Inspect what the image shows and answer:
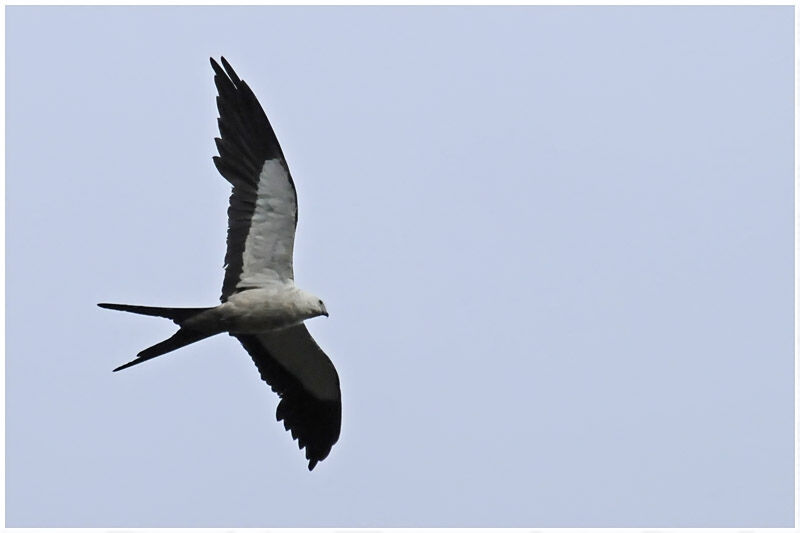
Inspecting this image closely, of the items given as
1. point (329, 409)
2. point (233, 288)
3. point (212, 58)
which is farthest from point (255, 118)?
point (329, 409)

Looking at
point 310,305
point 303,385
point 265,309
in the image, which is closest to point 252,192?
point 265,309

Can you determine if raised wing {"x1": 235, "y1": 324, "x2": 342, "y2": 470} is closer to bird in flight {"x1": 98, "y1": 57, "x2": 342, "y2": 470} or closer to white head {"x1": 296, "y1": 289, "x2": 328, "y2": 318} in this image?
bird in flight {"x1": 98, "y1": 57, "x2": 342, "y2": 470}

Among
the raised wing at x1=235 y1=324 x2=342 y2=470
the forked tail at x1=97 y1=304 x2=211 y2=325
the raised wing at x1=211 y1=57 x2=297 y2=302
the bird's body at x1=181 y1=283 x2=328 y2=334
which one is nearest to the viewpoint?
→ the forked tail at x1=97 y1=304 x2=211 y2=325

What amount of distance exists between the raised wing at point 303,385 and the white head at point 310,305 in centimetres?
104

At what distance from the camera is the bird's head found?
39.6 feet

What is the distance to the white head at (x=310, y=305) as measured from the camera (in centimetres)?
1208

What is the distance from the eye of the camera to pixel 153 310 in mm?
11469

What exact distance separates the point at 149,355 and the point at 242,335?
2.00 metres

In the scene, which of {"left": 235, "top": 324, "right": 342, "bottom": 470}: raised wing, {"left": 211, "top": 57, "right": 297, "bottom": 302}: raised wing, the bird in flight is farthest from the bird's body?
{"left": 235, "top": 324, "right": 342, "bottom": 470}: raised wing

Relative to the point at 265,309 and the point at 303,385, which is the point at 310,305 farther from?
the point at 303,385

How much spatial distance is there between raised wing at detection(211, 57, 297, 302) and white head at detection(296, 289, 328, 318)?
399 mm

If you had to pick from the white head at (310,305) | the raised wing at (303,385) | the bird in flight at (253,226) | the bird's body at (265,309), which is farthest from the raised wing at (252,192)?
the raised wing at (303,385)

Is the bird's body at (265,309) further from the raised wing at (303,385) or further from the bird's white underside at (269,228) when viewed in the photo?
→ the raised wing at (303,385)

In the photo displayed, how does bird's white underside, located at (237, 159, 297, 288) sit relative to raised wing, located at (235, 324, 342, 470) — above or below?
above
